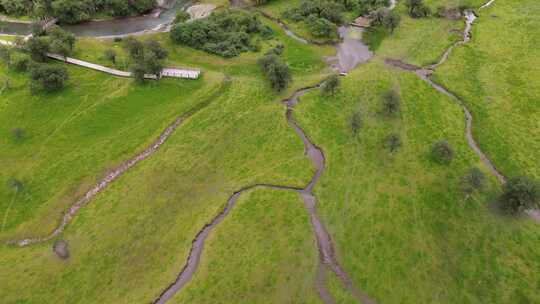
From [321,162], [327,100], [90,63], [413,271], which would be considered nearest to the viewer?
[413,271]

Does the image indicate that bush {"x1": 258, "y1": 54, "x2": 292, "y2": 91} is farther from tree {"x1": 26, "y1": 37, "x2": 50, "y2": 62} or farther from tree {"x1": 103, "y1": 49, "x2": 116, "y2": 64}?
tree {"x1": 26, "y1": 37, "x2": 50, "y2": 62}

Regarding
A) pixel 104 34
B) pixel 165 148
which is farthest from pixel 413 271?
pixel 104 34

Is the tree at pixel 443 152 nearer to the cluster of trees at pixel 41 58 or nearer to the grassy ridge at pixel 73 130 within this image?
the grassy ridge at pixel 73 130

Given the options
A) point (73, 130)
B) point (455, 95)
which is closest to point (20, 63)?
point (73, 130)

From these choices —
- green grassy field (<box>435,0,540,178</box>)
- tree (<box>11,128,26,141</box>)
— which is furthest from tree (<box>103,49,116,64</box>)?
green grassy field (<box>435,0,540,178</box>)

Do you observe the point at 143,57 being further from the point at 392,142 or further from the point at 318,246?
the point at 318,246

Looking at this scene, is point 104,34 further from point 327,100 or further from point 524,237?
point 524,237

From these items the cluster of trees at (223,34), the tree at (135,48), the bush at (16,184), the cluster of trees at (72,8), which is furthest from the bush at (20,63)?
the bush at (16,184)
